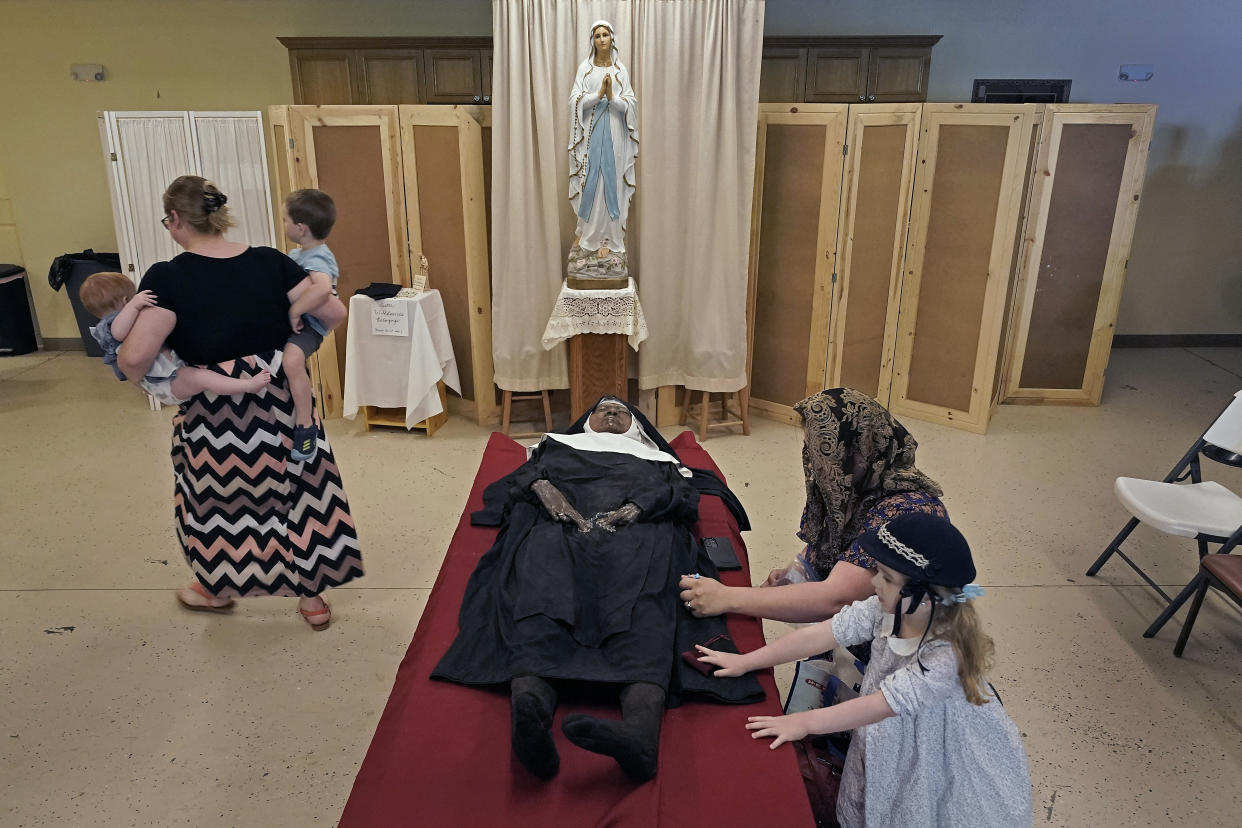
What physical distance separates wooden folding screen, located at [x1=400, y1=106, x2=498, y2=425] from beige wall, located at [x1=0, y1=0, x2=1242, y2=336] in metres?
1.92

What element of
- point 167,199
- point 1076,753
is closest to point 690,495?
point 1076,753

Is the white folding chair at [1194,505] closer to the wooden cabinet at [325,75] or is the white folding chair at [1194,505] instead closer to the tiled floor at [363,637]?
the tiled floor at [363,637]

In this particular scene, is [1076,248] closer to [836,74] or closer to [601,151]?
[836,74]

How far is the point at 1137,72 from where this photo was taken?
6.36 metres

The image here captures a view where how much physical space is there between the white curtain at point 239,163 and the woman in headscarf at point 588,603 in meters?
3.37

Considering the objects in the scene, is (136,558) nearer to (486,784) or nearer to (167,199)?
(167,199)

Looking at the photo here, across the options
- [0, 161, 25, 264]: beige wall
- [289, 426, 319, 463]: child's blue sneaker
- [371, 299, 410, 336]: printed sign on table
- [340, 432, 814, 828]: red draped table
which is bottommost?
[340, 432, 814, 828]: red draped table

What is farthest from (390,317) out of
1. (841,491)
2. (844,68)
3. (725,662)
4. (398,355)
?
(844,68)

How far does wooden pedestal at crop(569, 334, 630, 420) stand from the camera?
184 inches

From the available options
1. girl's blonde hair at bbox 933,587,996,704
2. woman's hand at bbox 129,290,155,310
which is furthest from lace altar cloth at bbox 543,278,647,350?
girl's blonde hair at bbox 933,587,996,704

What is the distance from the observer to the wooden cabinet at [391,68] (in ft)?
20.1

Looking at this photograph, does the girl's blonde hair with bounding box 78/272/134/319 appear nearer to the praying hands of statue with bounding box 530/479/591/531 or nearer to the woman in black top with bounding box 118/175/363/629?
the woman in black top with bounding box 118/175/363/629

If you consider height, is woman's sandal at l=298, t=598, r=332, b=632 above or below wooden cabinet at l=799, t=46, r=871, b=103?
below

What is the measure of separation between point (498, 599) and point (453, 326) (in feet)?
10.5
